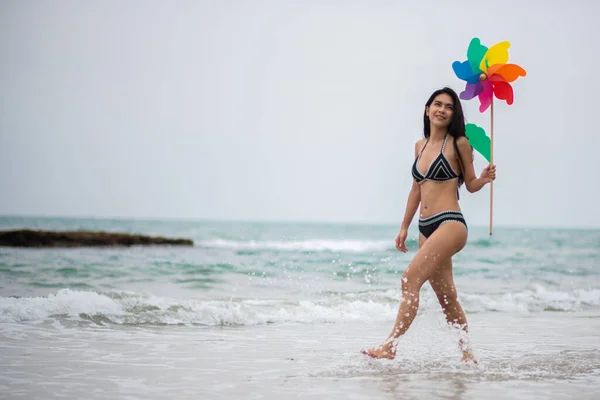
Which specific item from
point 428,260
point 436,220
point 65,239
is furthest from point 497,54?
point 65,239

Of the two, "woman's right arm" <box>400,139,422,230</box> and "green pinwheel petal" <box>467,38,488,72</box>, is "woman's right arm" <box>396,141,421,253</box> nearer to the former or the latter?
"woman's right arm" <box>400,139,422,230</box>

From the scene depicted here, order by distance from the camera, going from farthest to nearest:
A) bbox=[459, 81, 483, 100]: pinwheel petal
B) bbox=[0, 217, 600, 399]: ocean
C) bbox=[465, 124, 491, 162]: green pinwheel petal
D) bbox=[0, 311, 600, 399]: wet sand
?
bbox=[459, 81, 483, 100]: pinwheel petal
bbox=[465, 124, 491, 162]: green pinwheel petal
bbox=[0, 217, 600, 399]: ocean
bbox=[0, 311, 600, 399]: wet sand

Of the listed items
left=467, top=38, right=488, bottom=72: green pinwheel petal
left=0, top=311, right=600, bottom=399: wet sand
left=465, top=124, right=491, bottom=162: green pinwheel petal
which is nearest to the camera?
left=0, top=311, right=600, bottom=399: wet sand

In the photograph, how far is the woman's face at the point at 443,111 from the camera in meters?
4.93

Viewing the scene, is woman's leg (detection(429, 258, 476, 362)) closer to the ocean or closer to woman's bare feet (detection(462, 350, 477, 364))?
woman's bare feet (detection(462, 350, 477, 364))

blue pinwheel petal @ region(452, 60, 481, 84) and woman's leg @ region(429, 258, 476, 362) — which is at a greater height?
blue pinwheel petal @ region(452, 60, 481, 84)

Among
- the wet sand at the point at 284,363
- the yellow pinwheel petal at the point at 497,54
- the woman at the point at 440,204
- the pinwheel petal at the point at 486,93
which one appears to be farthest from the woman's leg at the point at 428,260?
the yellow pinwheel petal at the point at 497,54

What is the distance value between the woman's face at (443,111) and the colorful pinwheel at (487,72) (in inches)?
10.2

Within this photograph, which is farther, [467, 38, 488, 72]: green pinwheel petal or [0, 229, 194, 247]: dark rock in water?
[0, 229, 194, 247]: dark rock in water

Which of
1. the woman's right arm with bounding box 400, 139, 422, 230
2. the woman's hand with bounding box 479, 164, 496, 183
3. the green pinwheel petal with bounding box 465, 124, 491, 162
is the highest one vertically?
the green pinwheel petal with bounding box 465, 124, 491, 162

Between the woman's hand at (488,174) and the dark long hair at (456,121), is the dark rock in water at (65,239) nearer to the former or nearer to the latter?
the dark long hair at (456,121)

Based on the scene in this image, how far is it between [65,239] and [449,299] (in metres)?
20.6

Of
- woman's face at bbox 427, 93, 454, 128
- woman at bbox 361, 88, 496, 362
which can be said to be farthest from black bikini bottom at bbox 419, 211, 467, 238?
woman's face at bbox 427, 93, 454, 128

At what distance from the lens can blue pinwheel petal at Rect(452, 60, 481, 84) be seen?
5.13m
